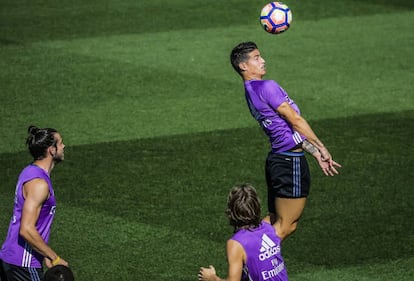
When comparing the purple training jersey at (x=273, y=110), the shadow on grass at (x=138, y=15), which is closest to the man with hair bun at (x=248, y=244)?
the purple training jersey at (x=273, y=110)

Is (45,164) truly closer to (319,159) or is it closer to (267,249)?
(267,249)

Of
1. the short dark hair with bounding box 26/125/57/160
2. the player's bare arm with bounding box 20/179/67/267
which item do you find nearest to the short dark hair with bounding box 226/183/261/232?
the player's bare arm with bounding box 20/179/67/267

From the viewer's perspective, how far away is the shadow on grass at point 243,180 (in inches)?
462

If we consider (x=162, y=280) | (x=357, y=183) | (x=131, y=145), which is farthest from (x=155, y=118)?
A: (x=162, y=280)

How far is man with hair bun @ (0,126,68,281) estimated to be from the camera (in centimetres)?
814

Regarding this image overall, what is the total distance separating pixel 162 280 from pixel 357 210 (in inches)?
124

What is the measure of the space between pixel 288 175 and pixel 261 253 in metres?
2.80

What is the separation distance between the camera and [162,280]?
10.6 metres

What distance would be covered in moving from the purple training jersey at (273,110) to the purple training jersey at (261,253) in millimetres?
2578

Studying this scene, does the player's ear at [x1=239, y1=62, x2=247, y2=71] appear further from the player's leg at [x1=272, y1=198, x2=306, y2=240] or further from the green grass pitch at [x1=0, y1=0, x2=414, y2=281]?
the green grass pitch at [x1=0, y1=0, x2=414, y2=281]

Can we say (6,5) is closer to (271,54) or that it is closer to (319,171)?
(271,54)

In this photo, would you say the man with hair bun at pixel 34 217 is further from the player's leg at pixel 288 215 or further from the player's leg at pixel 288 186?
the player's leg at pixel 288 215

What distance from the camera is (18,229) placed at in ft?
27.6

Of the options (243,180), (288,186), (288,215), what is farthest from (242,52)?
(243,180)
